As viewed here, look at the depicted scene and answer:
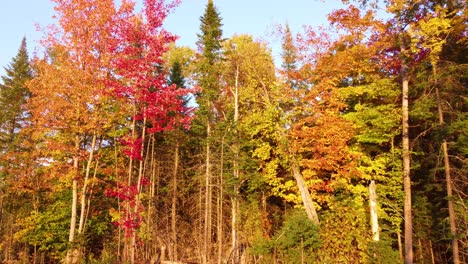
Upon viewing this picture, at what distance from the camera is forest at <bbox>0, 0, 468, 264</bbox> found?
11.9m

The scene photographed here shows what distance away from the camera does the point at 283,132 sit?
1484 centimetres

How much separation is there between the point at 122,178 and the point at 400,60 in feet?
47.8

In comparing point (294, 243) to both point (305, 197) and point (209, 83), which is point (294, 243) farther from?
point (209, 83)

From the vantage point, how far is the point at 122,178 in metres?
18.3

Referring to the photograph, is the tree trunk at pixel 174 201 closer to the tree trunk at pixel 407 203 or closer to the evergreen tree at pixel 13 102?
the tree trunk at pixel 407 203

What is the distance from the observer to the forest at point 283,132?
39.1 ft

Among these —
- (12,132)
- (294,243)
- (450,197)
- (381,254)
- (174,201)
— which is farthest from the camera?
(12,132)

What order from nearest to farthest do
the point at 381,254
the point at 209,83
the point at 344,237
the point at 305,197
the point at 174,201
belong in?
the point at 381,254
the point at 344,237
the point at 305,197
the point at 209,83
the point at 174,201

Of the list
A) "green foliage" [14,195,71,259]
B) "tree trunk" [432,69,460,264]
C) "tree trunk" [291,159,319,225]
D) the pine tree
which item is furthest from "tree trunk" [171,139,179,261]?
"tree trunk" [432,69,460,264]

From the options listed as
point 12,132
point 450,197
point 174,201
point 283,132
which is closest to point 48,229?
point 174,201

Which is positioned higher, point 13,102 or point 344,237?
point 13,102

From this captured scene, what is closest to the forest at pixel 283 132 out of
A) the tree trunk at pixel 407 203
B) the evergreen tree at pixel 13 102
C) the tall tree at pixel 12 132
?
the tree trunk at pixel 407 203

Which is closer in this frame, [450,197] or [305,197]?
[450,197]

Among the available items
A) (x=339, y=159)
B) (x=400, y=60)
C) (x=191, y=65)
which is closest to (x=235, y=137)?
(x=339, y=159)
